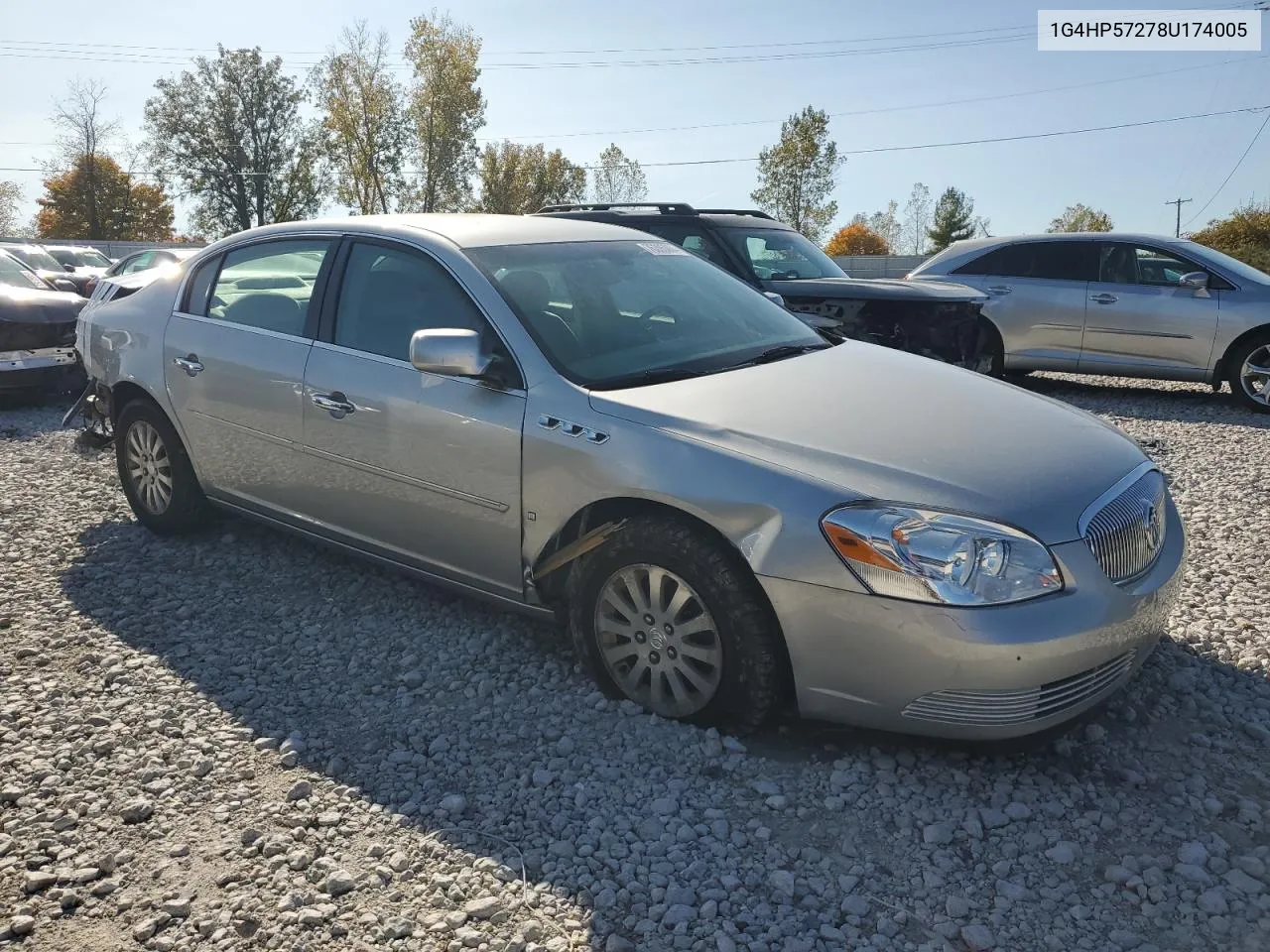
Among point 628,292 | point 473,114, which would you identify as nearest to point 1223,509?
point 628,292

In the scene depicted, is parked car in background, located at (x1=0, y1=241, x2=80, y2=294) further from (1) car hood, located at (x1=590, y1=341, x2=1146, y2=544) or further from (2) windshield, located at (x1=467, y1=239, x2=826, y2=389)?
(1) car hood, located at (x1=590, y1=341, x2=1146, y2=544)

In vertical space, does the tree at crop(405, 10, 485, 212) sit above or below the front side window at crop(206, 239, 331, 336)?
above

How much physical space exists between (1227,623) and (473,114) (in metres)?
48.7

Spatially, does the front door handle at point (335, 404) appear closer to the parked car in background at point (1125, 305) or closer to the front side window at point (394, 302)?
the front side window at point (394, 302)

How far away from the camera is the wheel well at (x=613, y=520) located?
327cm

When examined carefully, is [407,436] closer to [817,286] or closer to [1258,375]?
[817,286]

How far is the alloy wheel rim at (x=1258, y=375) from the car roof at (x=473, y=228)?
23.2 feet

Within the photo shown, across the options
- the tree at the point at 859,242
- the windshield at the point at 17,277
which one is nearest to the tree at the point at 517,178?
the tree at the point at 859,242

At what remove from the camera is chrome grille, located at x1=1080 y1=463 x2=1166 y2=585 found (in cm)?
318

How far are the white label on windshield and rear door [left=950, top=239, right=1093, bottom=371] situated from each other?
6.44m

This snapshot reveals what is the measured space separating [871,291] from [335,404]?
501cm

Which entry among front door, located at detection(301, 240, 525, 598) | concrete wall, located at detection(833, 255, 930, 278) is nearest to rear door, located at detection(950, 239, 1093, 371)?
front door, located at detection(301, 240, 525, 598)

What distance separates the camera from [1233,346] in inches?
374

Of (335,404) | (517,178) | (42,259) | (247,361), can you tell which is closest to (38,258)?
(42,259)
